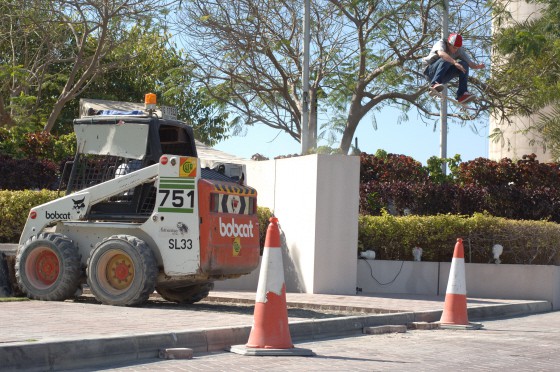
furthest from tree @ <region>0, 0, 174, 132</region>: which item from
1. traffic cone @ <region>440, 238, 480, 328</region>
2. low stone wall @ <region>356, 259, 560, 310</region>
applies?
traffic cone @ <region>440, 238, 480, 328</region>

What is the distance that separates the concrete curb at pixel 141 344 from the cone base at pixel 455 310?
0.56 metres

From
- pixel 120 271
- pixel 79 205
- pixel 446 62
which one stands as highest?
pixel 446 62

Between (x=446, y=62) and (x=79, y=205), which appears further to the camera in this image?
(x=446, y=62)

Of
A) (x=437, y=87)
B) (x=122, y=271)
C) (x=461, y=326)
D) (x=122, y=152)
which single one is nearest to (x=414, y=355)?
(x=461, y=326)

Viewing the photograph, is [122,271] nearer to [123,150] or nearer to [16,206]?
[123,150]

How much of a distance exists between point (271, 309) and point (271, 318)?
0.27 feet

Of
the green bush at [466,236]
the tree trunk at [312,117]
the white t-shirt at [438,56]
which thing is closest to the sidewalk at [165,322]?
the green bush at [466,236]

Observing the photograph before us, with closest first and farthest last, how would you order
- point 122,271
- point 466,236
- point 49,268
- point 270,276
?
point 270,276
point 122,271
point 49,268
point 466,236

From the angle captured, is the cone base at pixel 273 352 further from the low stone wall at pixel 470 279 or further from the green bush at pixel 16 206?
the green bush at pixel 16 206

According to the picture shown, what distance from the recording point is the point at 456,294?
12.0 meters

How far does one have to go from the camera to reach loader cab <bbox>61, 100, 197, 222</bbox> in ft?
41.3

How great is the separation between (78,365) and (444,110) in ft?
63.2

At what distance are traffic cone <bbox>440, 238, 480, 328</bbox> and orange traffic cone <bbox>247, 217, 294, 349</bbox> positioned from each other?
3.78m

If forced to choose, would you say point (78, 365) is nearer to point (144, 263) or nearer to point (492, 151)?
point (144, 263)
